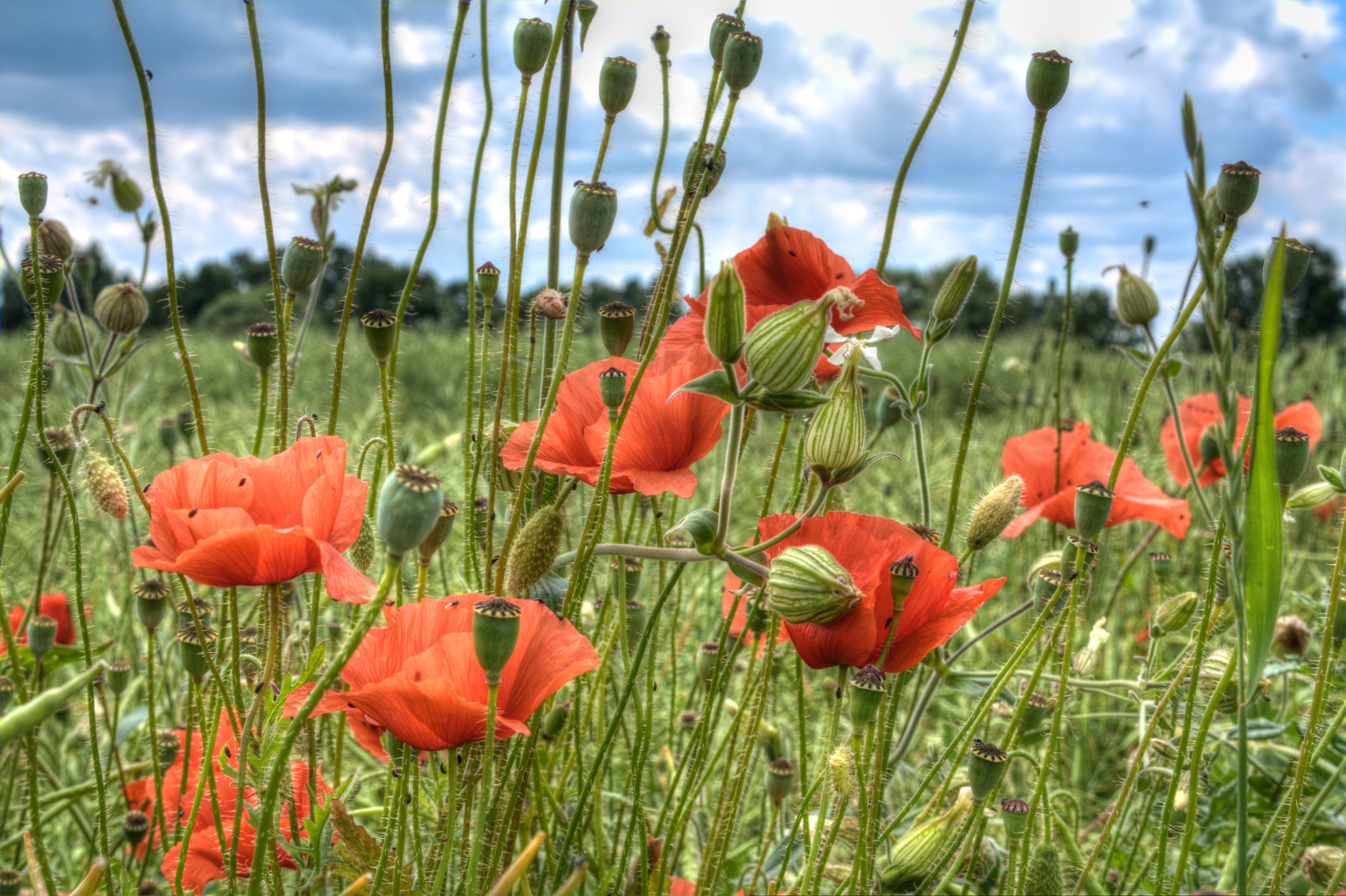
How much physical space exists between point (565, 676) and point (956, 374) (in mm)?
5339

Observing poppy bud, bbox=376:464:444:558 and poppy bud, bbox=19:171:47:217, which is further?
poppy bud, bbox=19:171:47:217

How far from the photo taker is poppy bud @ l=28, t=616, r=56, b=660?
0.89 m

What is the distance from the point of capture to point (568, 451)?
66 cm

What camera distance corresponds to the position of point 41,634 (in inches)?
35.3

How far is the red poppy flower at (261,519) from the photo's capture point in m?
0.54

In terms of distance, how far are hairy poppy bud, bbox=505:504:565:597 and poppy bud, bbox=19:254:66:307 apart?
38 cm

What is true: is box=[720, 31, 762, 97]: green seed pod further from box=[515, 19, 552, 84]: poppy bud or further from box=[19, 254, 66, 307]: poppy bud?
box=[19, 254, 66, 307]: poppy bud

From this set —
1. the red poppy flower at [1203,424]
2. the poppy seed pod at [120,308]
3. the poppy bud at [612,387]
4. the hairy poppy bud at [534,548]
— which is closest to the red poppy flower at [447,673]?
the hairy poppy bud at [534,548]

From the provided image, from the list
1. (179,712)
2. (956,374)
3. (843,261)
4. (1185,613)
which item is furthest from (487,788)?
(956,374)

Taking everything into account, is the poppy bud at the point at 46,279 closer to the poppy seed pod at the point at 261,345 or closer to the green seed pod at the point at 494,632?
the poppy seed pod at the point at 261,345

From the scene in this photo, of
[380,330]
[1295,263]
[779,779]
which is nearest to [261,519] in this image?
[380,330]

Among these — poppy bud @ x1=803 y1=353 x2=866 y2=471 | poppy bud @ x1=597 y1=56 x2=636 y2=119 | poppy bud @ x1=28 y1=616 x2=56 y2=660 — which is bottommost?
poppy bud @ x1=28 y1=616 x2=56 y2=660

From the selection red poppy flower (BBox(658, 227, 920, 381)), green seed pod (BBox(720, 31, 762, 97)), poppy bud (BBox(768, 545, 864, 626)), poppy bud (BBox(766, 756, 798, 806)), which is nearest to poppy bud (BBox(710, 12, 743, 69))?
green seed pod (BBox(720, 31, 762, 97))

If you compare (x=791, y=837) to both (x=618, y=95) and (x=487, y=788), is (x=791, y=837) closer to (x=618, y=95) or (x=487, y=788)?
(x=487, y=788)
